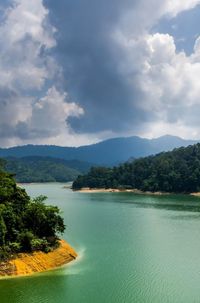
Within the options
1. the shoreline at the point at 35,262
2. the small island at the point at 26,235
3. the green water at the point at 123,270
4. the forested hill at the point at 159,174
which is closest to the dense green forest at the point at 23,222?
the small island at the point at 26,235

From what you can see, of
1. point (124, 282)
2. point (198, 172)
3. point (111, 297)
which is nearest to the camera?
point (111, 297)

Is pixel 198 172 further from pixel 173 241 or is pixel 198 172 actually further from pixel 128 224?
pixel 173 241

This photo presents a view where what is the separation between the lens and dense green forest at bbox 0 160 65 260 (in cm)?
4288

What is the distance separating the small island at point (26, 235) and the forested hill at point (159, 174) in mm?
107704

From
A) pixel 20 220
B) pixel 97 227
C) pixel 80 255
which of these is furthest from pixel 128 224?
pixel 20 220

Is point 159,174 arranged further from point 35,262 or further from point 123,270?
point 35,262

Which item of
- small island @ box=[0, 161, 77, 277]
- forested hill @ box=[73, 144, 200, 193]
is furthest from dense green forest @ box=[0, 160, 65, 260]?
forested hill @ box=[73, 144, 200, 193]

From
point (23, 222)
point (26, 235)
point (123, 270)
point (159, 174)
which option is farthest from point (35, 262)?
point (159, 174)

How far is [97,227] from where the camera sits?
68.6m

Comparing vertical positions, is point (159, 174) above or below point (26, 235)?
above

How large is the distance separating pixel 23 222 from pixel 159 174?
12078cm

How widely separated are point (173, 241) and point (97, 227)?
50.9 feet

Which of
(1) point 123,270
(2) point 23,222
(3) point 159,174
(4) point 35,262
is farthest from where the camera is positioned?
(3) point 159,174

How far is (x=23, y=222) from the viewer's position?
151 ft
